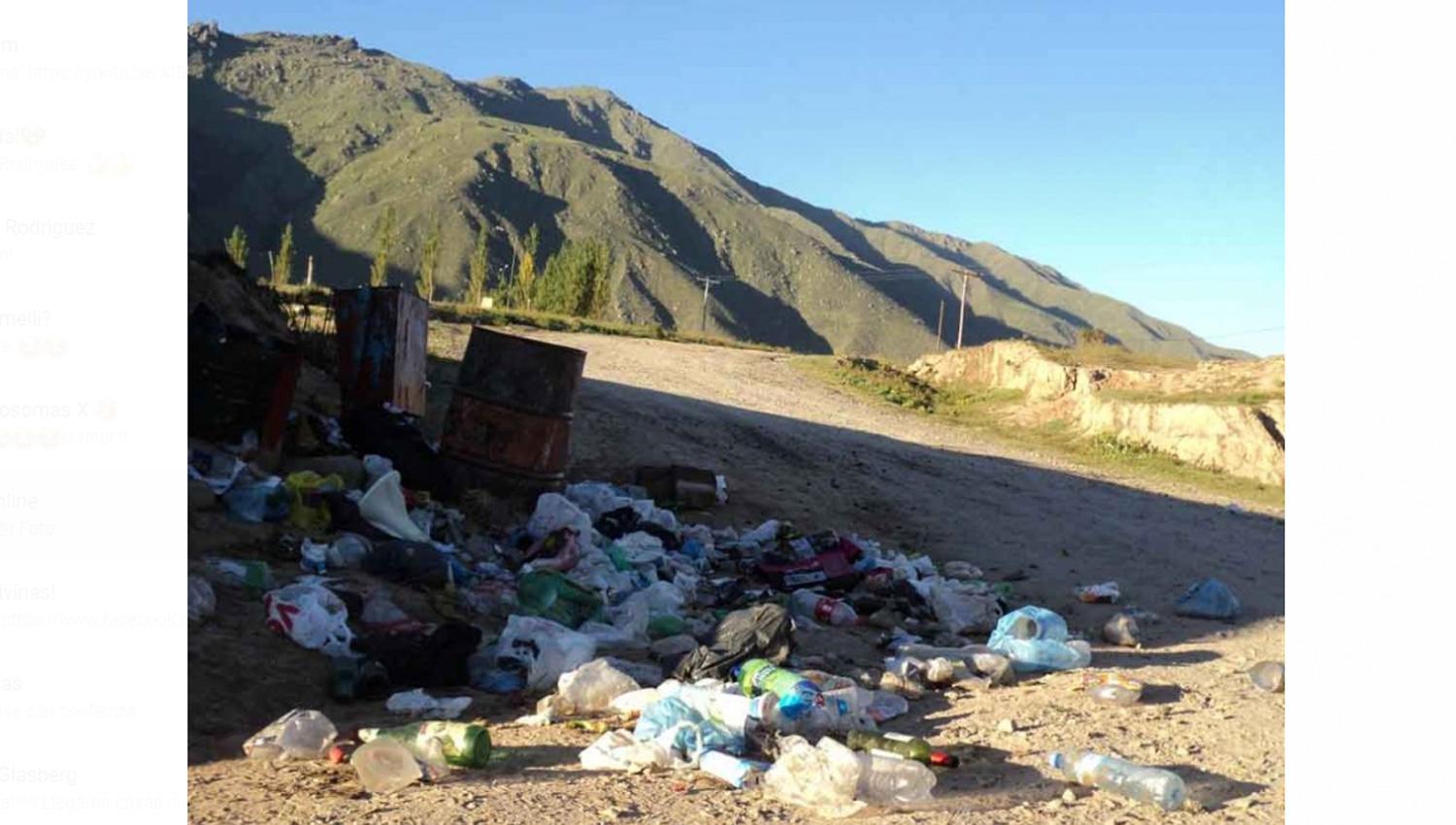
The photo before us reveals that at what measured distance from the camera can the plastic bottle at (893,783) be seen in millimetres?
3447

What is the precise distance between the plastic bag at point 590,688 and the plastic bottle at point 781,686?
1.47 feet

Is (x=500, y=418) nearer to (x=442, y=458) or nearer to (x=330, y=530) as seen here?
(x=442, y=458)

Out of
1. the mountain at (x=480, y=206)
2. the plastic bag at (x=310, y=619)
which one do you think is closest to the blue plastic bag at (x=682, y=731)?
the plastic bag at (x=310, y=619)

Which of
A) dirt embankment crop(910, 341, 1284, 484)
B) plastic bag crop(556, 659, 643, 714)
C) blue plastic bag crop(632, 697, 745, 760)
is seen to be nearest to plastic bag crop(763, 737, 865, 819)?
blue plastic bag crop(632, 697, 745, 760)

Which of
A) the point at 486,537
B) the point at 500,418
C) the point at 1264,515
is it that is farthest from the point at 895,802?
the point at 1264,515

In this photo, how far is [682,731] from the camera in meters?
3.88

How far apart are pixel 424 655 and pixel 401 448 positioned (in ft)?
10.9

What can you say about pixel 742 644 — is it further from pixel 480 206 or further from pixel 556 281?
pixel 480 206

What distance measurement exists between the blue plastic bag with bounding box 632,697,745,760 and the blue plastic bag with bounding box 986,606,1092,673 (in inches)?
77.6

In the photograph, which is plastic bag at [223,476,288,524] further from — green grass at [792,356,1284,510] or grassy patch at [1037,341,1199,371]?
grassy patch at [1037,341,1199,371]

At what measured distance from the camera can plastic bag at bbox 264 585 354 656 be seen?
4.80 meters

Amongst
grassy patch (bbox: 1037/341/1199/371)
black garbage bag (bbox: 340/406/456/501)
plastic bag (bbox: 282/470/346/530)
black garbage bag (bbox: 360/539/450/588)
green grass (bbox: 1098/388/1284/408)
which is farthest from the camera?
grassy patch (bbox: 1037/341/1199/371)

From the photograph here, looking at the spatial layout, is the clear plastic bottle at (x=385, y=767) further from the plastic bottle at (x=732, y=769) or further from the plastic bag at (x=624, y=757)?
the plastic bottle at (x=732, y=769)

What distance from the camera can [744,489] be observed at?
32.0 ft
